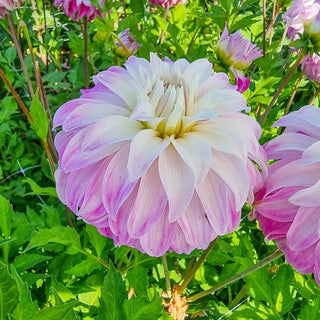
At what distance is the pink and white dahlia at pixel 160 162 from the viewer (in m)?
0.45

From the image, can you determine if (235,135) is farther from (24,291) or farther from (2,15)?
(2,15)

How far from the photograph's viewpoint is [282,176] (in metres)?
0.47

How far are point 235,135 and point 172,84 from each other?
0.36 ft

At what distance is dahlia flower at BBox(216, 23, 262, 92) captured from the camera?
2.87 feet

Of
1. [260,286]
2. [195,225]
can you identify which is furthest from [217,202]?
[260,286]

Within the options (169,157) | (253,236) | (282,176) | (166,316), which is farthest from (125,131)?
(253,236)

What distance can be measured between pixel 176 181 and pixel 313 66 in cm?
69

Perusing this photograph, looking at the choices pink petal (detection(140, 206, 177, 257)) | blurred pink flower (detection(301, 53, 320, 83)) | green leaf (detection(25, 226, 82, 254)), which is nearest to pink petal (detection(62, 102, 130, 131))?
pink petal (detection(140, 206, 177, 257))

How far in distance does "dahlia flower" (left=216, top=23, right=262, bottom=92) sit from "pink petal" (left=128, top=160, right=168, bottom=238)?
45 cm

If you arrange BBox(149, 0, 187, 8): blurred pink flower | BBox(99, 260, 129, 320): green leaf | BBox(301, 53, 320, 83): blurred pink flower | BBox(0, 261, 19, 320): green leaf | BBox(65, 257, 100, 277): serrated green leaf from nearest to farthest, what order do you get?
BBox(0, 261, 19, 320): green leaf, BBox(99, 260, 129, 320): green leaf, BBox(65, 257, 100, 277): serrated green leaf, BBox(301, 53, 320, 83): blurred pink flower, BBox(149, 0, 187, 8): blurred pink flower

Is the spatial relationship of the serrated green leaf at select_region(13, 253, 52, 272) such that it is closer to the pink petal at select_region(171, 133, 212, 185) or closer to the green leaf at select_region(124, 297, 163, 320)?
the green leaf at select_region(124, 297, 163, 320)

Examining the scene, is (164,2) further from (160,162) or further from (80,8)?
(160,162)

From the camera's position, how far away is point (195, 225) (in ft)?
1.56

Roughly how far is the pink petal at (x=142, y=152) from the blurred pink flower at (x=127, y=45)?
0.57 meters
